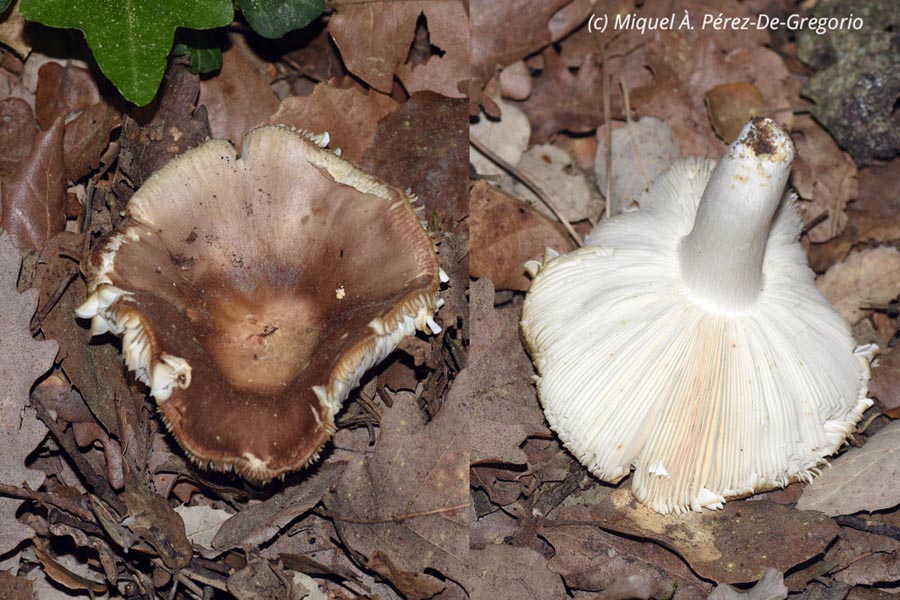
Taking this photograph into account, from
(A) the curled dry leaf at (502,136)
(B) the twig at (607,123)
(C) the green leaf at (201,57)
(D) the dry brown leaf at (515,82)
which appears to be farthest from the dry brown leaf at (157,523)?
(D) the dry brown leaf at (515,82)

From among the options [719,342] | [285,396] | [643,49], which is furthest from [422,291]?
[643,49]

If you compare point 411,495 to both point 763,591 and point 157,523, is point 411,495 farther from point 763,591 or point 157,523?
point 763,591

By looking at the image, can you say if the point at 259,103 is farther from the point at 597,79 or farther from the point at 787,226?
the point at 787,226

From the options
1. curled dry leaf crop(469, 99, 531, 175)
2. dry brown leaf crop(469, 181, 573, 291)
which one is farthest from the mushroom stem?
curled dry leaf crop(469, 99, 531, 175)

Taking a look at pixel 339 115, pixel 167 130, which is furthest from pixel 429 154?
pixel 167 130

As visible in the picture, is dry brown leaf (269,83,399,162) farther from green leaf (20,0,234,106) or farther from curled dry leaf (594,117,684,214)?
curled dry leaf (594,117,684,214)

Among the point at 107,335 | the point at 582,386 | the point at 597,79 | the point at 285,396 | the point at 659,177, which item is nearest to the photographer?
the point at 285,396
